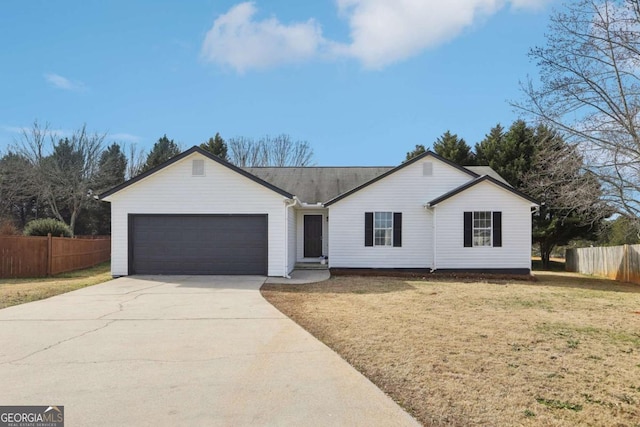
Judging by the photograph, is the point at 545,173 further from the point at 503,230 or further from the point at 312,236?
the point at 312,236

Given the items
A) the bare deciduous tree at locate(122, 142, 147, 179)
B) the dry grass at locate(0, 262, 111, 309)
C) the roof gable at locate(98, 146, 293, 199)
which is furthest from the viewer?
the bare deciduous tree at locate(122, 142, 147, 179)

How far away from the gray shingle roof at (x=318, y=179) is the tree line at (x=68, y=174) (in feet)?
42.3

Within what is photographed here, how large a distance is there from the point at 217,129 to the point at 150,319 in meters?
27.6

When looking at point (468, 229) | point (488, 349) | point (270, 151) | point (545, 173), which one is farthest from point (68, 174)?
point (488, 349)

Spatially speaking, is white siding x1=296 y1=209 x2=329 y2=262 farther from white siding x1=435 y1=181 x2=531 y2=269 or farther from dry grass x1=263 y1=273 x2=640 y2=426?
dry grass x1=263 y1=273 x2=640 y2=426

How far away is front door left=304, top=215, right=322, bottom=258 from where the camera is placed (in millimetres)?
19078

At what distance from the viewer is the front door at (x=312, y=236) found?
62.6 ft

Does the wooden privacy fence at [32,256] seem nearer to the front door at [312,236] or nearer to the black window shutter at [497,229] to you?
the front door at [312,236]

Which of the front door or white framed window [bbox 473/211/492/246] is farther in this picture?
the front door

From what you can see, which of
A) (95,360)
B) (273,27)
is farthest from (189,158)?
(95,360)

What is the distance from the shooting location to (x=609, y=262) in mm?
18516

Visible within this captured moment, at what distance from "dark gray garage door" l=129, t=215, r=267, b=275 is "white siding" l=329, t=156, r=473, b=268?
10.9ft

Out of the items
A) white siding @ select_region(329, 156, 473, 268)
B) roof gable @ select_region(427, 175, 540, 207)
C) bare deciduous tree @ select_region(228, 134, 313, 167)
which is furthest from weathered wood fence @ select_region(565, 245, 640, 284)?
bare deciduous tree @ select_region(228, 134, 313, 167)

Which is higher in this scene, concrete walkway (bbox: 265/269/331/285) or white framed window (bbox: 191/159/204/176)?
white framed window (bbox: 191/159/204/176)
